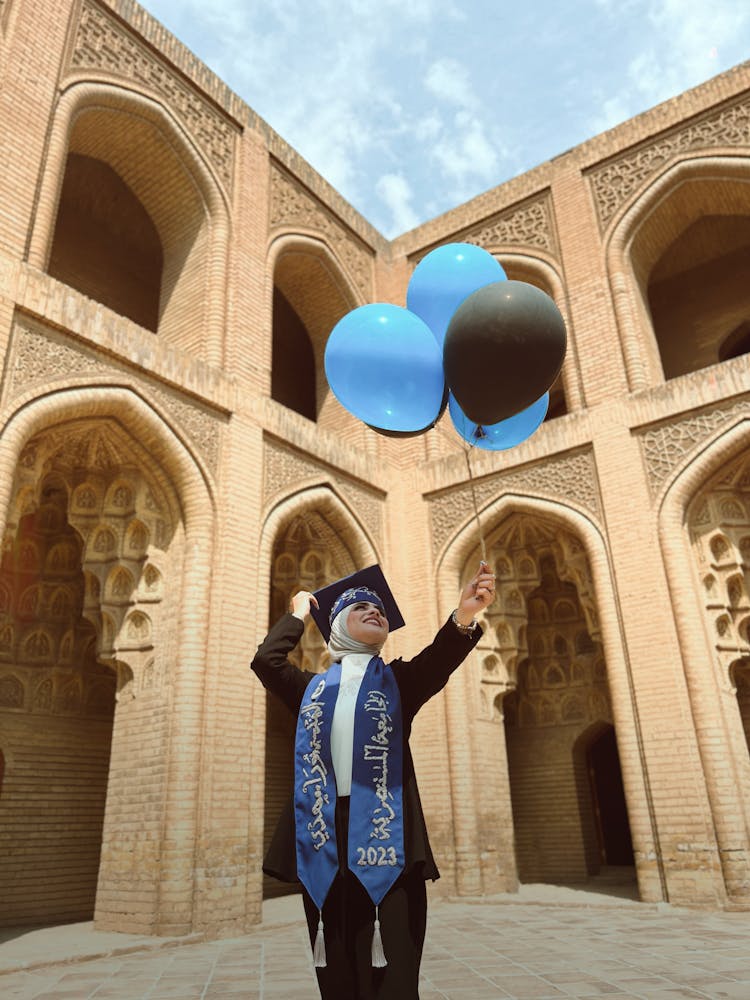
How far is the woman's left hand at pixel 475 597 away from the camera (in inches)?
80.4

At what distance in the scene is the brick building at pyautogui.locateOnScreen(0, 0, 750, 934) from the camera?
231 inches

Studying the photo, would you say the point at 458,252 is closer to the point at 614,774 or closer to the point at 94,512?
the point at 94,512

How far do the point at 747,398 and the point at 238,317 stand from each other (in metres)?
4.90

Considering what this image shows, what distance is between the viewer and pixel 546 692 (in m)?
9.53

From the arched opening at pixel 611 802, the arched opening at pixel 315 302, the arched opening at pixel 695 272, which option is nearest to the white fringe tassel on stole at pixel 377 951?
the arched opening at pixel 315 302

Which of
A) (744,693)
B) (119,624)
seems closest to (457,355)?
(119,624)

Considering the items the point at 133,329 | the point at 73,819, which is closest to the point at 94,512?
the point at 133,329

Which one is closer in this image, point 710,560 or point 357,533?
point 710,560

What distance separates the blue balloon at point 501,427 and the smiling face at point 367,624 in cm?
117

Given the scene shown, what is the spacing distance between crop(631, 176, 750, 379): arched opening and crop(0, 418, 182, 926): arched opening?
616cm

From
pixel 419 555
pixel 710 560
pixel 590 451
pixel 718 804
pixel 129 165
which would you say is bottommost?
pixel 718 804

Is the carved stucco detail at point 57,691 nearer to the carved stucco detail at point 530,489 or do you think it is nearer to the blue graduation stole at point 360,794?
the carved stucco detail at point 530,489

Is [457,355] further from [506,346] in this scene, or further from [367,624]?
[367,624]

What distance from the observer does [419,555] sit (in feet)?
28.7
